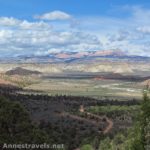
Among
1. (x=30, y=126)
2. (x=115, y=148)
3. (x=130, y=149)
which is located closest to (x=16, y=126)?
(x=30, y=126)

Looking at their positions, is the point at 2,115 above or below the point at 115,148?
above

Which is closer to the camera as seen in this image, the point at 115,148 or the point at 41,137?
the point at 41,137

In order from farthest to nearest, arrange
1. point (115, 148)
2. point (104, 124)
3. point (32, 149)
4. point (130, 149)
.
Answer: point (104, 124) → point (115, 148) → point (130, 149) → point (32, 149)

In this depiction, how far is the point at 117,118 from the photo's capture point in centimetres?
11850

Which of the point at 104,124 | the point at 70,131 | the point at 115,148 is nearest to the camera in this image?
the point at 115,148

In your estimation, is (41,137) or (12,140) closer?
(12,140)

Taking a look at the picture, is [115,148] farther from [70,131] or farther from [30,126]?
[70,131]

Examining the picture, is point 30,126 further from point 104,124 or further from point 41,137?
point 104,124

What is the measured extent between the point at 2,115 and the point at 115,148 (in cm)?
1678

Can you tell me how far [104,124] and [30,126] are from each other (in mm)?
67184

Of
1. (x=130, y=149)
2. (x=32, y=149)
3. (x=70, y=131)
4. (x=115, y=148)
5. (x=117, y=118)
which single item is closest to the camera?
(x=32, y=149)

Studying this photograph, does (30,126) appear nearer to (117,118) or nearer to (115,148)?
(115,148)

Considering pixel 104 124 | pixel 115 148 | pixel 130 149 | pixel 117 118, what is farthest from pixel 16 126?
pixel 117 118

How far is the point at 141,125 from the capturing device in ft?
130
